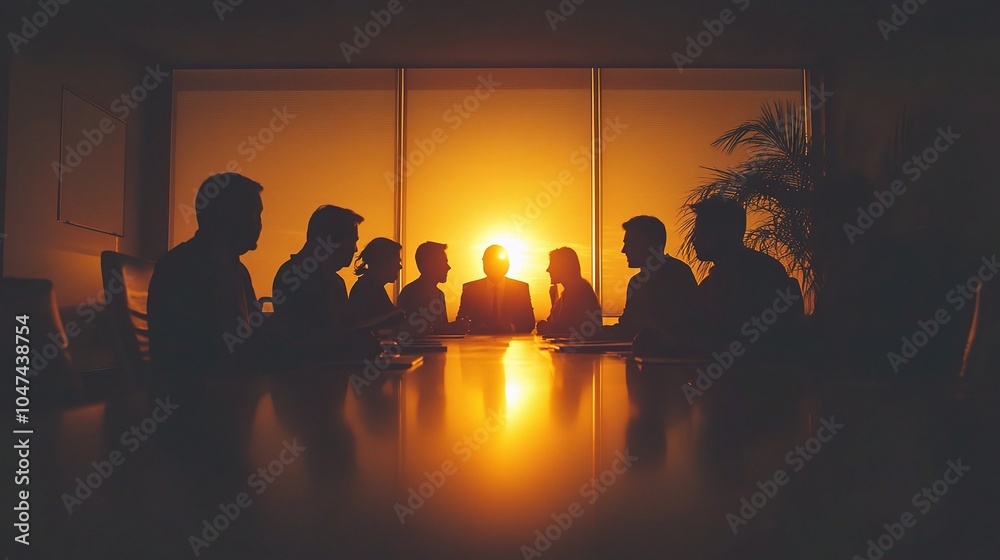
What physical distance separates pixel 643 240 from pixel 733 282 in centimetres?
108

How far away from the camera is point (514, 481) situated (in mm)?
363

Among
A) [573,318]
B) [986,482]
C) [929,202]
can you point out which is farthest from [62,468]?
[929,202]

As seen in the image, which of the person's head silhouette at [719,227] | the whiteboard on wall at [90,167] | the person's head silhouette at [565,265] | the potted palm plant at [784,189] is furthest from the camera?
the whiteboard on wall at [90,167]

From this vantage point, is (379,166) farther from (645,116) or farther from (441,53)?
(645,116)

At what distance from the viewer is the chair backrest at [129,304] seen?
1888 mm

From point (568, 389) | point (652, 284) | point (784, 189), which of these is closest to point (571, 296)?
point (652, 284)

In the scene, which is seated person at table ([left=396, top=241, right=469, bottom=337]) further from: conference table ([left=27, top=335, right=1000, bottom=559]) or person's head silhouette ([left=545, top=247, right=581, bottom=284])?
conference table ([left=27, top=335, right=1000, bottom=559])

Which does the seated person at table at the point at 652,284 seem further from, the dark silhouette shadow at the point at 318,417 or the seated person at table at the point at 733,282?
the dark silhouette shadow at the point at 318,417

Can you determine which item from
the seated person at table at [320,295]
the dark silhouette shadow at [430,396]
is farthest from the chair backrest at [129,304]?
the dark silhouette shadow at [430,396]

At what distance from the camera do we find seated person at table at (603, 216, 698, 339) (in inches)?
118

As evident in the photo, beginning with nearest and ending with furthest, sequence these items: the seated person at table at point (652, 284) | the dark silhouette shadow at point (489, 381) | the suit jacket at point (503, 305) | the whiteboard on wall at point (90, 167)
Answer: the dark silhouette shadow at point (489, 381), the seated person at table at point (652, 284), the suit jacket at point (503, 305), the whiteboard on wall at point (90, 167)

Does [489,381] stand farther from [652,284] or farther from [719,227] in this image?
[652,284]

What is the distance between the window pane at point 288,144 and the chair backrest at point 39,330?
4.86m

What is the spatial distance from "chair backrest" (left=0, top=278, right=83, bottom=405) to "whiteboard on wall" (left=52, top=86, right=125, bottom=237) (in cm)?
441
